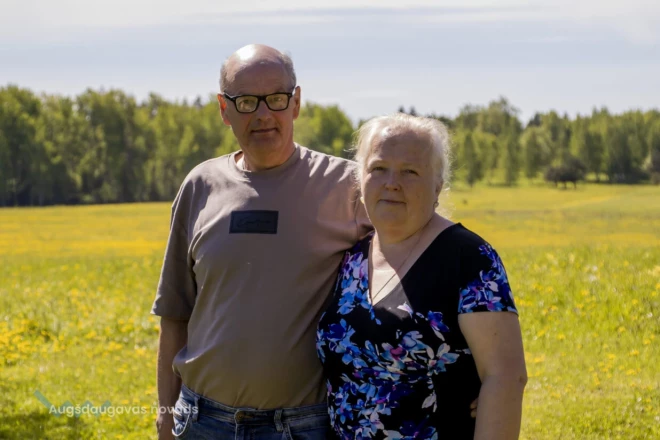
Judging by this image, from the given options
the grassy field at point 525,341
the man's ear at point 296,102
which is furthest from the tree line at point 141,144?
the man's ear at point 296,102

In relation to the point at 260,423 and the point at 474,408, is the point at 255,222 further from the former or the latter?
the point at 474,408

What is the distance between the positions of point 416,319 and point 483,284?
245mm

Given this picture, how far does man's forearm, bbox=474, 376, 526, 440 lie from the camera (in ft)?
7.91

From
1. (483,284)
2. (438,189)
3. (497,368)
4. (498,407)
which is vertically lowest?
(498,407)

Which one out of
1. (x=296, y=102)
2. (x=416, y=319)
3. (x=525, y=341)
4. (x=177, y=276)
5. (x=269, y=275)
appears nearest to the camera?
(x=416, y=319)

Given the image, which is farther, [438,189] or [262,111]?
[262,111]

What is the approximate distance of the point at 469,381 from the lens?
101 inches

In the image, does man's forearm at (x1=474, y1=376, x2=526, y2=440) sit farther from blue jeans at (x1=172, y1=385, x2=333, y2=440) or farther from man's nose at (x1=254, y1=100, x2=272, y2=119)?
man's nose at (x1=254, y1=100, x2=272, y2=119)

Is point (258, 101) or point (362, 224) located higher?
point (258, 101)

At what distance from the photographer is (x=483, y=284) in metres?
2.44

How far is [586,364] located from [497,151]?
4994 cm

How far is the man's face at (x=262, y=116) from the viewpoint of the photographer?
9.74 feet

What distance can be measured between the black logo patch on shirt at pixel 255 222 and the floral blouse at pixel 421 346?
45 cm

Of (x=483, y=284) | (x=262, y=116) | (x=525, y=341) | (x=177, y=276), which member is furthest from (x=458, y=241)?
(x=525, y=341)
